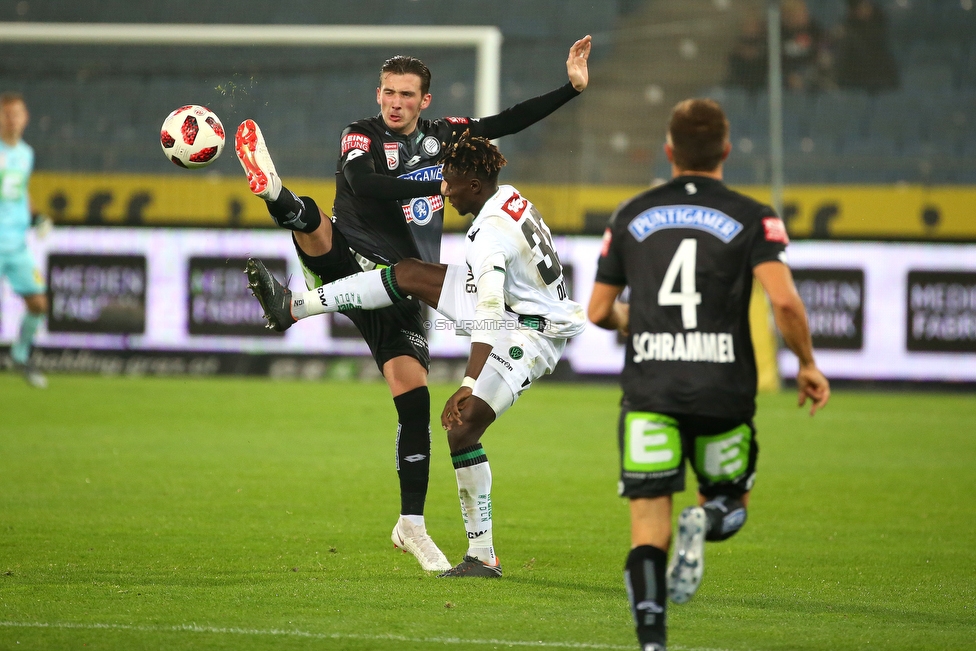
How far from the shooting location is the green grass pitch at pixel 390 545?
4.43 meters

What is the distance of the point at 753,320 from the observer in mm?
14500

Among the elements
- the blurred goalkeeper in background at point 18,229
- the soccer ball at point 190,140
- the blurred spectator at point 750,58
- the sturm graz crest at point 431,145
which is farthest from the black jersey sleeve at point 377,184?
the blurred spectator at point 750,58

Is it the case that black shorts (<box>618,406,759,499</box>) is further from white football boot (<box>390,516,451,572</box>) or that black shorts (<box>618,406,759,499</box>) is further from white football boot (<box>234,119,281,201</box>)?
white football boot (<box>234,119,281,201</box>)

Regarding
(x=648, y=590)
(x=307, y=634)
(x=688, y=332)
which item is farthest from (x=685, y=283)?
(x=307, y=634)

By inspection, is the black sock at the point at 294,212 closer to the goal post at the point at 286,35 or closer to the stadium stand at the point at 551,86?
the goal post at the point at 286,35

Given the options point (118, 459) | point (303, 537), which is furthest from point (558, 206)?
point (303, 537)

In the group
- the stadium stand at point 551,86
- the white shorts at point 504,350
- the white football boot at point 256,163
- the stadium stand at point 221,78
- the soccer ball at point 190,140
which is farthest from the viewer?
the stadium stand at point 221,78

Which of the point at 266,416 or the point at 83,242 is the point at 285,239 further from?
the point at 266,416

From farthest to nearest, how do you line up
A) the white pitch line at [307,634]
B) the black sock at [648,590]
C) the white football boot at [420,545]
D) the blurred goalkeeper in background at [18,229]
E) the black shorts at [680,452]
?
the blurred goalkeeper in background at [18,229], the white football boot at [420,545], the white pitch line at [307,634], the black shorts at [680,452], the black sock at [648,590]

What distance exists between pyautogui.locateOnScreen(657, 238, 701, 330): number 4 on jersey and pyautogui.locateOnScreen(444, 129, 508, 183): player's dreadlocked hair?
1559mm

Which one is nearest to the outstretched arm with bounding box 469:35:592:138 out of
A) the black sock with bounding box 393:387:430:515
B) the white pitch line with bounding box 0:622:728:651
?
the black sock with bounding box 393:387:430:515

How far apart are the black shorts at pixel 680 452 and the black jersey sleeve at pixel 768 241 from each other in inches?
20.3

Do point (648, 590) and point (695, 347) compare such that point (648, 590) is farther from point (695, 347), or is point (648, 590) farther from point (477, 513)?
point (477, 513)

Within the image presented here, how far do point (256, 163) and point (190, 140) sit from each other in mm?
674
